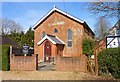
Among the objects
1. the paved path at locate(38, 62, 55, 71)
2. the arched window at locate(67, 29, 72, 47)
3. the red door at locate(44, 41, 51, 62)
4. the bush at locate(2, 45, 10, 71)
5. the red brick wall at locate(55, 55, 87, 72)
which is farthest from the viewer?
the arched window at locate(67, 29, 72, 47)

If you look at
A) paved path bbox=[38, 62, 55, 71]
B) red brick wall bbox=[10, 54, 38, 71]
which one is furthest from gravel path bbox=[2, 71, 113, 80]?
paved path bbox=[38, 62, 55, 71]

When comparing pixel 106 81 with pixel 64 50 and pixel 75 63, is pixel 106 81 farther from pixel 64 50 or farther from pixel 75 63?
pixel 64 50

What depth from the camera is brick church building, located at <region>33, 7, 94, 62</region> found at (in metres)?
28.7

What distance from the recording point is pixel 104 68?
13602 millimetres

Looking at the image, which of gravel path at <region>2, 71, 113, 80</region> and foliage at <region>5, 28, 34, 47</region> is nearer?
gravel path at <region>2, 71, 113, 80</region>

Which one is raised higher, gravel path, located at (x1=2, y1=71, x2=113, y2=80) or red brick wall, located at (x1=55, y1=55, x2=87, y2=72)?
red brick wall, located at (x1=55, y1=55, x2=87, y2=72)

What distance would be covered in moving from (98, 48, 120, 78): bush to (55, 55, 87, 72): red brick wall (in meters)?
1.54

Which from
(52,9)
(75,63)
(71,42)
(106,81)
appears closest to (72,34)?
(71,42)

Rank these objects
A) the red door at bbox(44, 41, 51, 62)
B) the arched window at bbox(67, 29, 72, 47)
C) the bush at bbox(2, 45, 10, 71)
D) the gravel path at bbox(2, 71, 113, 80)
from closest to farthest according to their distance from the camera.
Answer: the gravel path at bbox(2, 71, 113, 80), the bush at bbox(2, 45, 10, 71), the red door at bbox(44, 41, 51, 62), the arched window at bbox(67, 29, 72, 47)

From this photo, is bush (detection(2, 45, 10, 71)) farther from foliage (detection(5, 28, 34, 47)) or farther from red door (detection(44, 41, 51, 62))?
foliage (detection(5, 28, 34, 47))

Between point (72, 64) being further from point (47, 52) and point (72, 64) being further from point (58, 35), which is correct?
point (58, 35)

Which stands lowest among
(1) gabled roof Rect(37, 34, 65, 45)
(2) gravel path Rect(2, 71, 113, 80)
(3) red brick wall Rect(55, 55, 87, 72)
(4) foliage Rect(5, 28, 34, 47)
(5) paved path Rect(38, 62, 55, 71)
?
(2) gravel path Rect(2, 71, 113, 80)

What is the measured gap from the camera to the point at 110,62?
13.1 metres

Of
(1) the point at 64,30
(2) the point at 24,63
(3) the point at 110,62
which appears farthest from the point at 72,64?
(1) the point at 64,30
